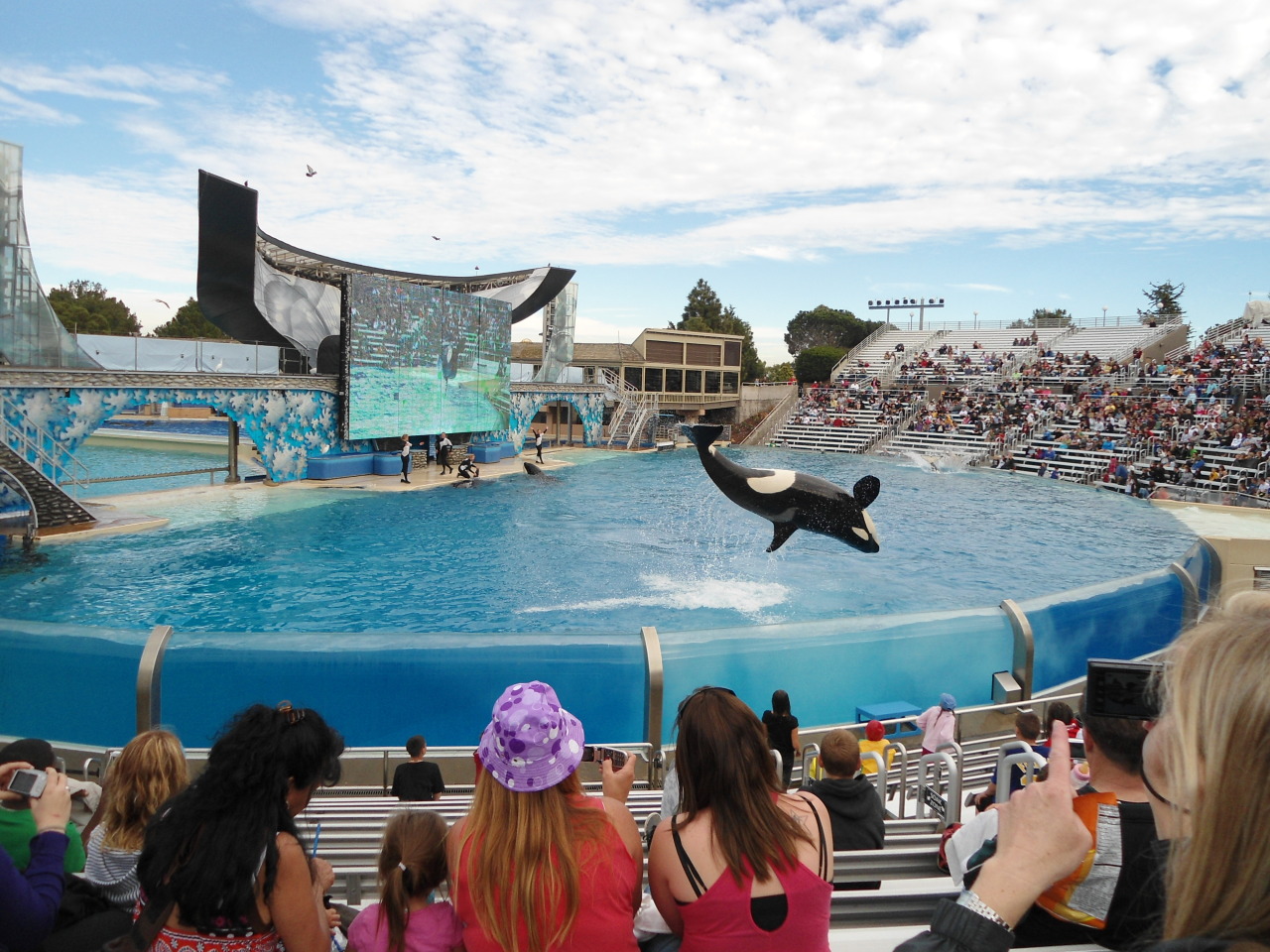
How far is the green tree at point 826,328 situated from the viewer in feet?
207

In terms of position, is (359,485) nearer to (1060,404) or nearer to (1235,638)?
(1235,638)

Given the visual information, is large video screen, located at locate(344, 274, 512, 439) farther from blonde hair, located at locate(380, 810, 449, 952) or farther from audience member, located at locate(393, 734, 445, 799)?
blonde hair, located at locate(380, 810, 449, 952)

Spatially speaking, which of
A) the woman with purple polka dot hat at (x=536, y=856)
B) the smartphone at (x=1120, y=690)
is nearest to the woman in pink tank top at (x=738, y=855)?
the woman with purple polka dot hat at (x=536, y=856)

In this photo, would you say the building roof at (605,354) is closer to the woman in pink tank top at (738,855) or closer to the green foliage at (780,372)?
the green foliage at (780,372)

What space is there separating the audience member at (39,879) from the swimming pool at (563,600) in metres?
3.12

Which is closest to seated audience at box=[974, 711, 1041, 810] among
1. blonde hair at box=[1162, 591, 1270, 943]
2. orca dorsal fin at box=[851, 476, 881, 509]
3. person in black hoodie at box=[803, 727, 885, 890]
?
person in black hoodie at box=[803, 727, 885, 890]

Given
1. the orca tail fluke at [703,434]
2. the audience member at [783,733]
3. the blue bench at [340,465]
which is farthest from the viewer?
the blue bench at [340,465]

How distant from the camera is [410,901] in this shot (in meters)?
1.73

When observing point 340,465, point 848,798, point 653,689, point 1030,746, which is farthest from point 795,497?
point 340,465

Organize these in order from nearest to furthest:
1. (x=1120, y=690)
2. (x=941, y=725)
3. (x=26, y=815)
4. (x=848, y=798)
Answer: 1. (x=1120, y=690)
2. (x=26, y=815)
3. (x=848, y=798)
4. (x=941, y=725)

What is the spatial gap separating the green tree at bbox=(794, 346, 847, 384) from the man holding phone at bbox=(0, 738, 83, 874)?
45842 millimetres

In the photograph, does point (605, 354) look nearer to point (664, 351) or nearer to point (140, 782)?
point (664, 351)

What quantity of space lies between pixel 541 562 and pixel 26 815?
33.7 ft

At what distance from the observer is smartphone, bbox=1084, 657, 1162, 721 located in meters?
1.30
